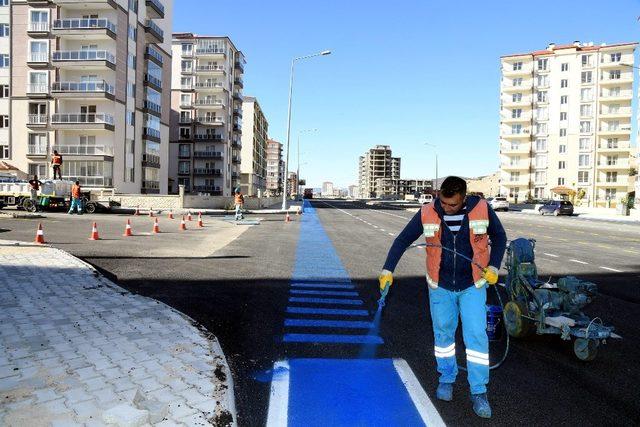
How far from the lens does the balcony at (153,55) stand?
53.4 m

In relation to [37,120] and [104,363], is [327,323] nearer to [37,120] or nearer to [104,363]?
[104,363]

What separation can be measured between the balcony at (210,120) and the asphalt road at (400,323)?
226 feet

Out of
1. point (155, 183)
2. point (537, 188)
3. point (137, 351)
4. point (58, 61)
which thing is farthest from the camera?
point (537, 188)

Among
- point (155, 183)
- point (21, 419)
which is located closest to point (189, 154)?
point (155, 183)

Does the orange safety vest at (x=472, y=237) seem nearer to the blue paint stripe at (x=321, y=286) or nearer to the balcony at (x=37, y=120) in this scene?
the blue paint stripe at (x=321, y=286)

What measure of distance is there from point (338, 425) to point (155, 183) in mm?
56615

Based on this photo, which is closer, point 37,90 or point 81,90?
point 81,90

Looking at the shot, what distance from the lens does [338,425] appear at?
142 inches

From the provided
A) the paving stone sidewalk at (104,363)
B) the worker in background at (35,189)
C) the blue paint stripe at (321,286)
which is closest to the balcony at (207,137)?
the worker in background at (35,189)

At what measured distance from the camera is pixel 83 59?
1766 inches

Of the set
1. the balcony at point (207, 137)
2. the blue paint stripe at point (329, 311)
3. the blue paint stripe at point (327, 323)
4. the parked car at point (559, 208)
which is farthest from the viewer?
the balcony at point (207, 137)

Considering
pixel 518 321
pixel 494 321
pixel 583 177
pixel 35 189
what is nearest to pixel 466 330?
pixel 494 321

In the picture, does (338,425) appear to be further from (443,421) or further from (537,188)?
(537,188)

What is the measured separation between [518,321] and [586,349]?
2.70 feet
